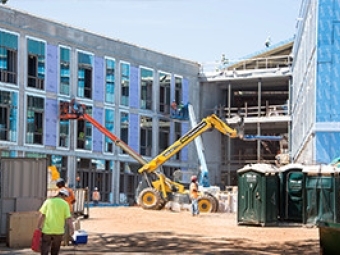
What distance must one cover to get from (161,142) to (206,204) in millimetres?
20759

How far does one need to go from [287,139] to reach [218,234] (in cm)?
3515

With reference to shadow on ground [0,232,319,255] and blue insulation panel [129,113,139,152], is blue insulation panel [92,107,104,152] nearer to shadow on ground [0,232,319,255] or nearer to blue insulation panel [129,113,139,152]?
blue insulation panel [129,113,139,152]

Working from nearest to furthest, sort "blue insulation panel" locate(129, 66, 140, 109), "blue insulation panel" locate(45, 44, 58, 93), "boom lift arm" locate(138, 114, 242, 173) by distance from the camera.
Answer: "boom lift arm" locate(138, 114, 242, 173), "blue insulation panel" locate(45, 44, 58, 93), "blue insulation panel" locate(129, 66, 140, 109)

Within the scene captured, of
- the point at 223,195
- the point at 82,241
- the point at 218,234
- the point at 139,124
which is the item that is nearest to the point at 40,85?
the point at 139,124

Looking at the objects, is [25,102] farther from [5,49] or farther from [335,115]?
[335,115]

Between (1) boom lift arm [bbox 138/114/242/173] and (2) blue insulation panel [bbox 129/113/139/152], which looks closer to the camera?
(1) boom lift arm [bbox 138/114/242/173]

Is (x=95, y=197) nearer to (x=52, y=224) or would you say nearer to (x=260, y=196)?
(x=260, y=196)

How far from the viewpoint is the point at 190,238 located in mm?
20125

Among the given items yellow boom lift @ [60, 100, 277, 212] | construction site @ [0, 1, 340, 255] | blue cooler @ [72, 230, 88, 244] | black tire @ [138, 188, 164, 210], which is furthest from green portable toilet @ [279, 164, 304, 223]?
black tire @ [138, 188, 164, 210]

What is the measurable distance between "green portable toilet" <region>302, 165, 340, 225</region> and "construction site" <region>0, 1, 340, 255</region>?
0.16ft

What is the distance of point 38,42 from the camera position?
4441 centimetres

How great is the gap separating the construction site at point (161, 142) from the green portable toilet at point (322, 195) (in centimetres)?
5

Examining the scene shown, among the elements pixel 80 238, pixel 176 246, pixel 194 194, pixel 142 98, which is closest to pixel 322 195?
pixel 176 246

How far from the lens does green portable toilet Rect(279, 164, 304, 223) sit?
23.4 m
